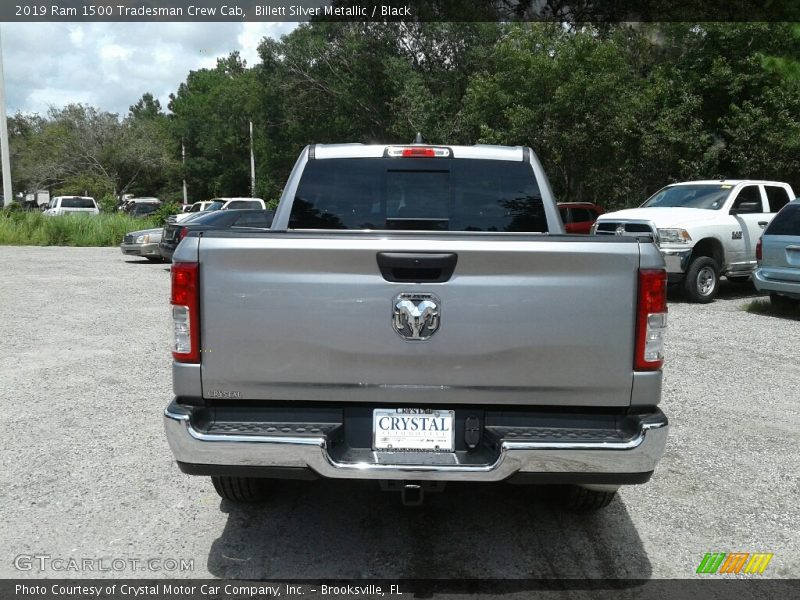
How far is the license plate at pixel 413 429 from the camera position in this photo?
3.27m

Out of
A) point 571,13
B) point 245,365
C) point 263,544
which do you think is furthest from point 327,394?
point 571,13

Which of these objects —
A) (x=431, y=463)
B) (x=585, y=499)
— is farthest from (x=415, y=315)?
(x=585, y=499)

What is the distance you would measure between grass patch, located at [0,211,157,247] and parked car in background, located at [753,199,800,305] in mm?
21203

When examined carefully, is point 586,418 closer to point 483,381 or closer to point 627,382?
point 627,382

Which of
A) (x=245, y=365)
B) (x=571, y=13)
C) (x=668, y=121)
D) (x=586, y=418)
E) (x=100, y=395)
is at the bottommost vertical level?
(x=100, y=395)

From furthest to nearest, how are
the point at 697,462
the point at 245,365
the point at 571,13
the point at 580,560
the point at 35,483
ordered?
the point at 571,13, the point at 697,462, the point at 35,483, the point at 580,560, the point at 245,365

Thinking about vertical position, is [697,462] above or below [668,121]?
below

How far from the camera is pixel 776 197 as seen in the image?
14109 millimetres

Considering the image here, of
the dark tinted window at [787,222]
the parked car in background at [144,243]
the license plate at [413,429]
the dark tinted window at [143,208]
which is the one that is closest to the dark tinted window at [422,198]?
the license plate at [413,429]

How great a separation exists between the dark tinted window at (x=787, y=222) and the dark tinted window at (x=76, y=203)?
30582 millimetres

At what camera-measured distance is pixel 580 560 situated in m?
3.73

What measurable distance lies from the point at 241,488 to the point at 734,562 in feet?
8.55

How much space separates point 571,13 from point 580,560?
26.6m

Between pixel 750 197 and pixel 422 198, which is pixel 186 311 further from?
pixel 750 197
